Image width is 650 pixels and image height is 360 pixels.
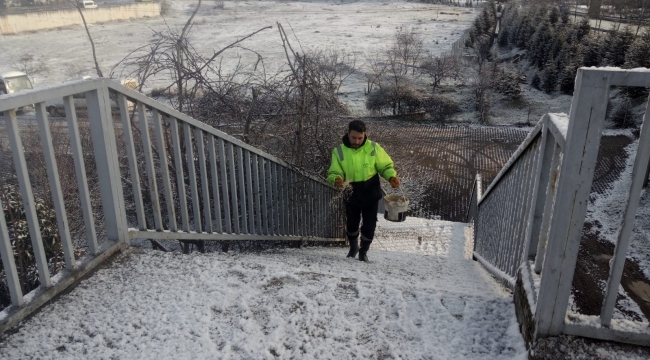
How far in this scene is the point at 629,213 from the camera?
2.03 meters

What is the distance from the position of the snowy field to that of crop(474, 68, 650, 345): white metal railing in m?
29.9

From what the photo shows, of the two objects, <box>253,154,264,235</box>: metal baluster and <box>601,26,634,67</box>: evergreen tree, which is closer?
<box>253,154,264,235</box>: metal baluster

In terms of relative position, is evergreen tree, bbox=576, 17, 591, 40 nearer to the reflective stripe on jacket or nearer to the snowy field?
the snowy field

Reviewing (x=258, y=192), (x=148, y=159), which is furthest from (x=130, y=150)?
(x=258, y=192)

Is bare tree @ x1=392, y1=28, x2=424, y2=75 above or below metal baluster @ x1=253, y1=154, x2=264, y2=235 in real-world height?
below

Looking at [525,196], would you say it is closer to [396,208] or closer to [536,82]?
[396,208]

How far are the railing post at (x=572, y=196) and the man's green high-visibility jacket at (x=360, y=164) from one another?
3.31 m

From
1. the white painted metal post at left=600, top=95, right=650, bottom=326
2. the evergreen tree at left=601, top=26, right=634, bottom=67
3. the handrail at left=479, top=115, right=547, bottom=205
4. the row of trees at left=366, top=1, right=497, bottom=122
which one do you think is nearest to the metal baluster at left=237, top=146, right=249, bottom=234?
the handrail at left=479, top=115, right=547, bottom=205

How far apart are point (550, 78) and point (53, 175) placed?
36.5m

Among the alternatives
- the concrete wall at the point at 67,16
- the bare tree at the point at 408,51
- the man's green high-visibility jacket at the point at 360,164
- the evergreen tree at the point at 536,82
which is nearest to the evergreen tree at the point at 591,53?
the evergreen tree at the point at 536,82

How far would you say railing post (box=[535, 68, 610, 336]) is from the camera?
6.18 ft

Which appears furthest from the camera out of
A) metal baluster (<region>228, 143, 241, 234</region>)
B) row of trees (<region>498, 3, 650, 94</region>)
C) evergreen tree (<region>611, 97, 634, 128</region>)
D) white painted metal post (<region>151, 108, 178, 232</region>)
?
row of trees (<region>498, 3, 650, 94</region>)

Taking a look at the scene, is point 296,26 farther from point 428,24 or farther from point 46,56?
point 46,56

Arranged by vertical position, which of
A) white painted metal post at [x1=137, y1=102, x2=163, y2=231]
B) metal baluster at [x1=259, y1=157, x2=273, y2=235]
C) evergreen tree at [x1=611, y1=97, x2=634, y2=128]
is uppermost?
white painted metal post at [x1=137, y1=102, x2=163, y2=231]
